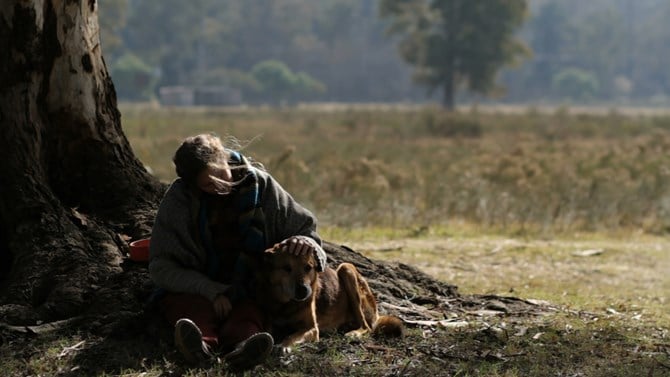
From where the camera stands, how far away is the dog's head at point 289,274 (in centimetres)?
560

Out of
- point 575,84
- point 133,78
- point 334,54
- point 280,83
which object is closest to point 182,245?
point 133,78

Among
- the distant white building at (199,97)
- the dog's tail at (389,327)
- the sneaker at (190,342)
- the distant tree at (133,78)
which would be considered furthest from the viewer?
the distant tree at (133,78)

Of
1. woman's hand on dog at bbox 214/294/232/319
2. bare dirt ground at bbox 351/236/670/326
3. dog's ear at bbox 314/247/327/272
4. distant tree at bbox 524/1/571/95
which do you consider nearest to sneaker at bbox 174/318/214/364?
woman's hand on dog at bbox 214/294/232/319

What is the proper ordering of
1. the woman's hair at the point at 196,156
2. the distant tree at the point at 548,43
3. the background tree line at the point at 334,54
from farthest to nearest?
the distant tree at the point at 548,43
the background tree line at the point at 334,54
the woman's hair at the point at 196,156

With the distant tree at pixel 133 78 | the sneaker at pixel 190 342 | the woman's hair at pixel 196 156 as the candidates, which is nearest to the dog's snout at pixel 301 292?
the sneaker at pixel 190 342

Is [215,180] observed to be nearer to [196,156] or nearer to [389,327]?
[196,156]

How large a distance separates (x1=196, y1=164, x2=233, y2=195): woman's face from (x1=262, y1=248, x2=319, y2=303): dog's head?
405 millimetres

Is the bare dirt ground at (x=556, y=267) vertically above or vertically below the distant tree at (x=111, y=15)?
below

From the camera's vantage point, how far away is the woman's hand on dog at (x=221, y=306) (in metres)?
5.65

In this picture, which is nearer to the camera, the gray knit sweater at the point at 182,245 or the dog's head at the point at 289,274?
Answer: the dog's head at the point at 289,274

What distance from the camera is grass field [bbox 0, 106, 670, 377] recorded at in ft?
19.0

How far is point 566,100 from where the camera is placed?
122m

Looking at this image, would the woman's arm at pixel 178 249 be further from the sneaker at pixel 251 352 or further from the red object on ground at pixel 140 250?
the red object on ground at pixel 140 250

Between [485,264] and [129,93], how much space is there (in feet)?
328
